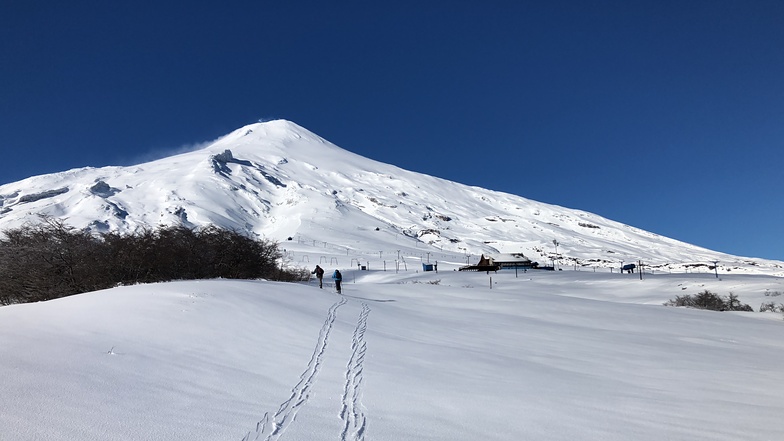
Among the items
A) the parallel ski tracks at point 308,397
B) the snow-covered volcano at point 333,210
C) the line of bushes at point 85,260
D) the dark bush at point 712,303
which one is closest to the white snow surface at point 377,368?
the parallel ski tracks at point 308,397

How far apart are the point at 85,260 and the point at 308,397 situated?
17459mm

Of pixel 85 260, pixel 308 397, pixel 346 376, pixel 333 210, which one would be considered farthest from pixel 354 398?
pixel 333 210

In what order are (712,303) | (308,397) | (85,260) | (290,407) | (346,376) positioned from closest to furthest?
(290,407)
(308,397)
(346,376)
(85,260)
(712,303)

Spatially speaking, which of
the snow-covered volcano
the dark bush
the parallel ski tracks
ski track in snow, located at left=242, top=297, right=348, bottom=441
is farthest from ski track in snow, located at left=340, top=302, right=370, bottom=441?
the snow-covered volcano

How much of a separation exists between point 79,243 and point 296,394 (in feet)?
60.0

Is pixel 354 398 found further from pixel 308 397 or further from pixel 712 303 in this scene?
pixel 712 303

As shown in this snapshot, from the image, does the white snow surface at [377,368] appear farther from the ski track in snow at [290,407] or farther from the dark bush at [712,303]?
the dark bush at [712,303]

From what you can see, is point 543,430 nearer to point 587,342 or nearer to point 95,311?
point 587,342

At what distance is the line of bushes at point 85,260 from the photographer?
18.8 m

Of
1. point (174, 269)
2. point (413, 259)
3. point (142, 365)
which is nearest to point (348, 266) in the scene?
point (413, 259)

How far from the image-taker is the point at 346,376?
28.5 feet

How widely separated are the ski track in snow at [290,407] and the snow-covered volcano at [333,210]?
8215cm

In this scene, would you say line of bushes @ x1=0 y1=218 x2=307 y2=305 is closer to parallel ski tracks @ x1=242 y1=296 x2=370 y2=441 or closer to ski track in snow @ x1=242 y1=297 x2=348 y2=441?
parallel ski tracks @ x1=242 y1=296 x2=370 y2=441

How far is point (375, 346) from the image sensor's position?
38.2ft
